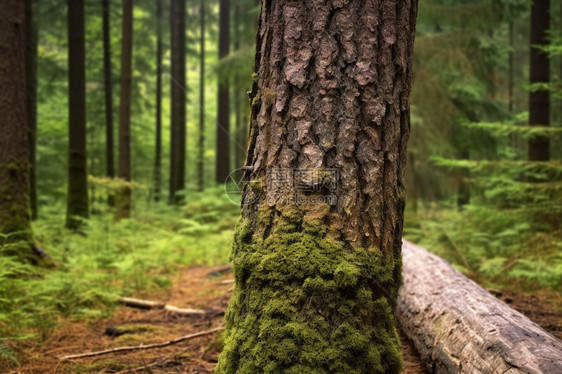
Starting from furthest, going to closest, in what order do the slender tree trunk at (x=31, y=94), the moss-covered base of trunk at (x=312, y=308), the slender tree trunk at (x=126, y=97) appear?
the slender tree trunk at (x=126, y=97)
the slender tree trunk at (x=31, y=94)
the moss-covered base of trunk at (x=312, y=308)

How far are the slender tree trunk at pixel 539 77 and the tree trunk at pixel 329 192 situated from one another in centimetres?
724

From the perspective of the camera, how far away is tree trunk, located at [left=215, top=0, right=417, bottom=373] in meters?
1.92

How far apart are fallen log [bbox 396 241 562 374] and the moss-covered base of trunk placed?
0.59m

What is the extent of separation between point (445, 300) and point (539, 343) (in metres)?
0.95

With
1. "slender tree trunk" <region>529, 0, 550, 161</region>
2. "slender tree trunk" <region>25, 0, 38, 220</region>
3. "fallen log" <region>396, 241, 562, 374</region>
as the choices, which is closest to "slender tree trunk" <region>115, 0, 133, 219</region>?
"slender tree trunk" <region>25, 0, 38, 220</region>

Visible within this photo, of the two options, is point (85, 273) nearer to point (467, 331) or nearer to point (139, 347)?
point (139, 347)

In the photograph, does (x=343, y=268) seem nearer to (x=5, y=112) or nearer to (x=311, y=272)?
(x=311, y=272)

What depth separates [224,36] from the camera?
646 inches

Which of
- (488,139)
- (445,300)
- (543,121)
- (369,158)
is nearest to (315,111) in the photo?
(369,158)

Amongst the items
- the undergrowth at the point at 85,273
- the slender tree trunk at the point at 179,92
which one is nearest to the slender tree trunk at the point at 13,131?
the undergrowth at the point at 85,273

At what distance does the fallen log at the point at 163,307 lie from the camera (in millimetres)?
4341

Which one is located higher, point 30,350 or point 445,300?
point 445,300

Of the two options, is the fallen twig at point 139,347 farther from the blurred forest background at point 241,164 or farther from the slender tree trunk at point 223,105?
the slender tree trunk at point 223,105

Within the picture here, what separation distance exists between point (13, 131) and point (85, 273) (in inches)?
90.9
